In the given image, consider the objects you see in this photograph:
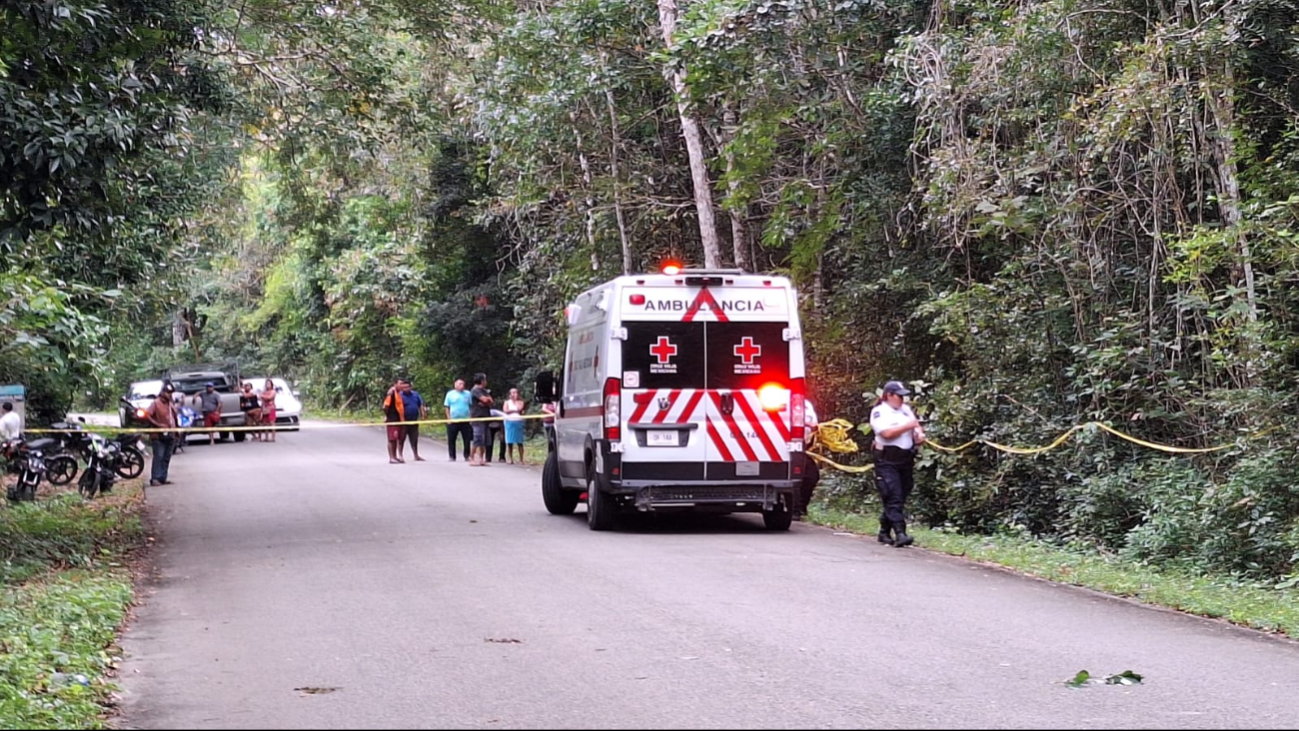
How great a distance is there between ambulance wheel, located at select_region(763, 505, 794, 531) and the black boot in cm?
156

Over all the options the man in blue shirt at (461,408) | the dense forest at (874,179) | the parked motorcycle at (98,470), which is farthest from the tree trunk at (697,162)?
the parked motorcycle at (98,470)

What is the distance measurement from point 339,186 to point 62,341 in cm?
1003

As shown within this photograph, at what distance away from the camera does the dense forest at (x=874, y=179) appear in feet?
45.0

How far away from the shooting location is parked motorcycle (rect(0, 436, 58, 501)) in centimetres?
2091

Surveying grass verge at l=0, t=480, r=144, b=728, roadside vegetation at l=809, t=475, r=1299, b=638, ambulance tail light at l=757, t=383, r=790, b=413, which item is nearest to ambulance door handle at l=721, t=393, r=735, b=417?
ambulance tail light at l=757, t=383, r=790, b=413

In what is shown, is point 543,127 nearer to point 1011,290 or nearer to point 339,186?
point 339,186

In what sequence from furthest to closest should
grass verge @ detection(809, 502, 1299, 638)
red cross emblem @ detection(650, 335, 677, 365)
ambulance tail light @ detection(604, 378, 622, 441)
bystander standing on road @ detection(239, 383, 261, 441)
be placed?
bystander standing on road @ detection(239, 383, 261, 441), red cross emblem @ detection(650, 335, 677, 365), ambulance tail light @ detection(604, 378, 622, 441), grass verge @ detection(809, 502, 1299, 638)

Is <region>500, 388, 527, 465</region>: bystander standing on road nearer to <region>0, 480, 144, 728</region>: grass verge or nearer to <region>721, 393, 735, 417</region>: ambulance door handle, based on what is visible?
<region>0, 480, 144, 728</region>: grass verge

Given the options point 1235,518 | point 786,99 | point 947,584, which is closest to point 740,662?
point 947,584

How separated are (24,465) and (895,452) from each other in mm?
12924

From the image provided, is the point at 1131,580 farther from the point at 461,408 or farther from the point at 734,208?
the point at 461,408

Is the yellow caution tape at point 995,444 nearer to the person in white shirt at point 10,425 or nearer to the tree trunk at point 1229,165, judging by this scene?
the tree trunk at point 1229,165

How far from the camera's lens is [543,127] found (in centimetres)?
2533

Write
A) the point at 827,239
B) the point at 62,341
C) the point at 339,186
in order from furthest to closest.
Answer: the point at 339,186, the point at 827,239, the point at 62,341
